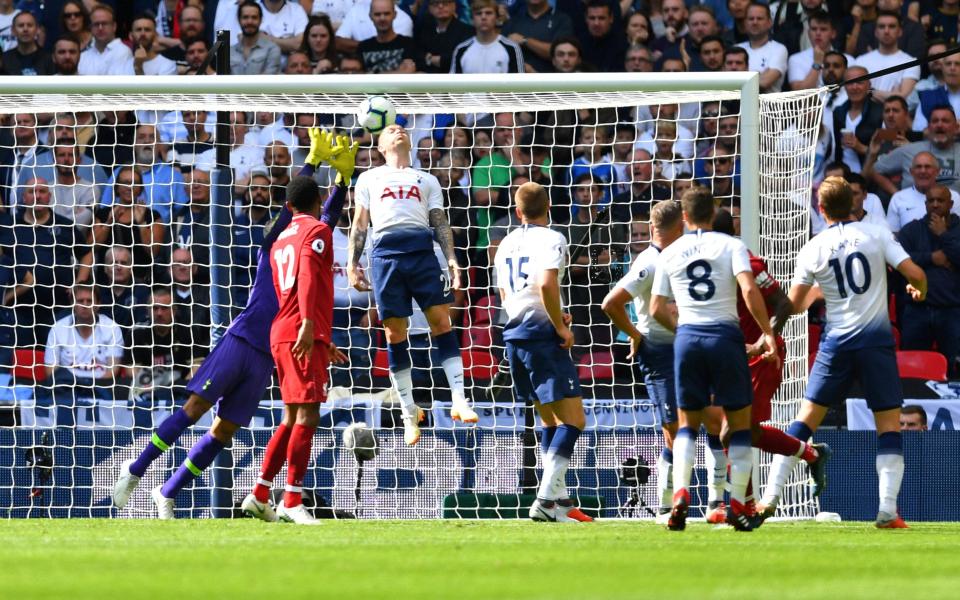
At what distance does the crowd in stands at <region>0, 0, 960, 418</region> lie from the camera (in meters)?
13.5

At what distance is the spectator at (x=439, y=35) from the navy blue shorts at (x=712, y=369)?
A: 29.0ft

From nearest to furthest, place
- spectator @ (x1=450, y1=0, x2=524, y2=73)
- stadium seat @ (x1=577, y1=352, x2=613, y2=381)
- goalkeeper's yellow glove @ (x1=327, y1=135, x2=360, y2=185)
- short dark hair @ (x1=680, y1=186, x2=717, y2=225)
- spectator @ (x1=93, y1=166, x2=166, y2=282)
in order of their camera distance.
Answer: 1. short dark hair @ (x1=680, y1=186, x2=717, y2=225)
2. goalkeeper's yellow glove @ (x1=327, y1=135, x2=360, y2=185)
3. stadium seat @ (x1=577, y1=352, x2=613, y2=381)
4. spectator @ (x1=93, y1=166, x2=166, y2=282)
5. spectator @ (x1=450, y1=0, x2=524, y2=73)

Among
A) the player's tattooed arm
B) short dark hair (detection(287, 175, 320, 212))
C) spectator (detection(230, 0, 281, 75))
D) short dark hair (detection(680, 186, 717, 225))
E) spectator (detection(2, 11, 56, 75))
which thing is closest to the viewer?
short dark hair (detection(680, 186, 717, 225))

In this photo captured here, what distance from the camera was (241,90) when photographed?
10.9 metres

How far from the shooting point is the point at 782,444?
908 centimetres

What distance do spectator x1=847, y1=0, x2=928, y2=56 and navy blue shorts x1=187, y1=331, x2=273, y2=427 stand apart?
8.78 meters

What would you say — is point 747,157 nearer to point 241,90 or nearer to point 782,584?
point 241,90

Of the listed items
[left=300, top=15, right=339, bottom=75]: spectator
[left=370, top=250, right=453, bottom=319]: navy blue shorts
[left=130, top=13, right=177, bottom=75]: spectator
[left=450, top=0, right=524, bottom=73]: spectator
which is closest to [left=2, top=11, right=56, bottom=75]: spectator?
[left=130, top=13, right=177, bottom=75]: spectator

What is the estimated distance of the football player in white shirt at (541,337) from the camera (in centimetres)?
954

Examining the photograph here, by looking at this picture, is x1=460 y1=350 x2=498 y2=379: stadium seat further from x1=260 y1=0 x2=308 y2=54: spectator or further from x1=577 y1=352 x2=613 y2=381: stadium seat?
x1=260 y1=0 x2=308 y2=54: spectator

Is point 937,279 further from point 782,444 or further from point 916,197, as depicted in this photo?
point 782,444

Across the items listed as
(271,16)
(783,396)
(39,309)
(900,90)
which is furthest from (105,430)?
(900,90)

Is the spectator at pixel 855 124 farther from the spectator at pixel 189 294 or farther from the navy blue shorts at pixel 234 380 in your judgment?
the navy blue shorts at pixel 234 380

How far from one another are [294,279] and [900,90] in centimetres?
890
